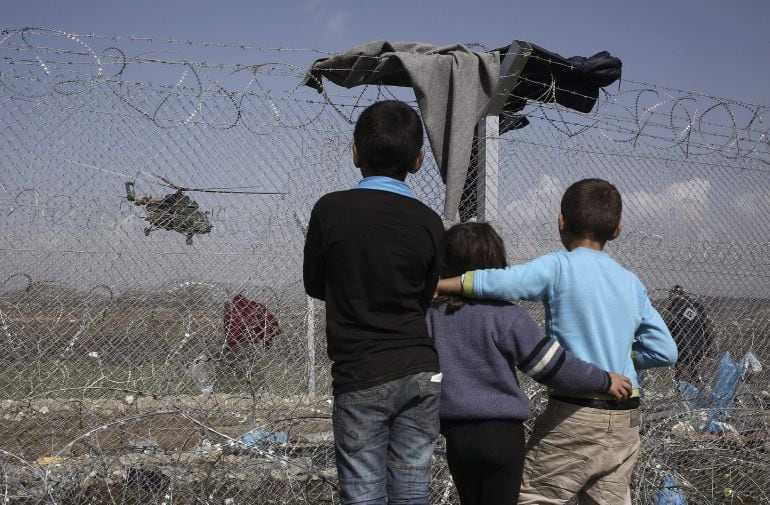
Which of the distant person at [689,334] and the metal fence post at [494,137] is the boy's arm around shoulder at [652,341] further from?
the distant person at [689,334]

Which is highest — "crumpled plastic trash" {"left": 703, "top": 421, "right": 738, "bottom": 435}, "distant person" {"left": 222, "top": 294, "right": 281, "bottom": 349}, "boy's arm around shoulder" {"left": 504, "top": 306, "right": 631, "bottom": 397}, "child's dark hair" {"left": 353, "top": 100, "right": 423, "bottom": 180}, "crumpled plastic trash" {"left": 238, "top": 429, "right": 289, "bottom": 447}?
"child's dark hair" {"left": 353, "top": 100, "right": 423, "bottom": 180}

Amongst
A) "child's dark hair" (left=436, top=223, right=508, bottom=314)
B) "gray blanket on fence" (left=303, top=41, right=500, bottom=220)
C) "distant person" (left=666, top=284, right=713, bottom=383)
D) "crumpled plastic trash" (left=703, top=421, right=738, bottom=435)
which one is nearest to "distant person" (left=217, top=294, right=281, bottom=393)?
"gray blanket on fence" (left=303, top=41, right=500, bottom=220)

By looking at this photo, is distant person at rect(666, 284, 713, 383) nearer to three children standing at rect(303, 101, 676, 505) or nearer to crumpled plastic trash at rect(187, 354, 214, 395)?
three children standing at rect(303, 101, 676, 505)

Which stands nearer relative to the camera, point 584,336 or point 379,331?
point 379,331

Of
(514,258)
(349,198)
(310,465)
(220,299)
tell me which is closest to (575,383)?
(349,198)

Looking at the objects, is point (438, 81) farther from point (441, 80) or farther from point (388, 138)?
point (388, 138)

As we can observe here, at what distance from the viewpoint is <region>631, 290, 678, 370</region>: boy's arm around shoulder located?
2.56 meters

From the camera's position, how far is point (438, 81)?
13.2 feet

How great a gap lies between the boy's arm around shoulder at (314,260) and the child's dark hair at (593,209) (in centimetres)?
94

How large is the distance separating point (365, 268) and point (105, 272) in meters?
2.42

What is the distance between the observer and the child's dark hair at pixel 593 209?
98.3 inches

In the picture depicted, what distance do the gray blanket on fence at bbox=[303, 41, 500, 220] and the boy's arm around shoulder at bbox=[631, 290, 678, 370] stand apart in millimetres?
1577

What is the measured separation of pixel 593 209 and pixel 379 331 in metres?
0.94

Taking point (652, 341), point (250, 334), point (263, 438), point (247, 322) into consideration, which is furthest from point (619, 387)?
point (247, 322)
